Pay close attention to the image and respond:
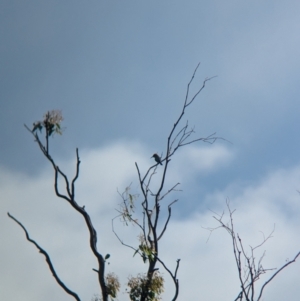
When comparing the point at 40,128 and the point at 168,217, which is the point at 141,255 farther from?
the point at 40,128

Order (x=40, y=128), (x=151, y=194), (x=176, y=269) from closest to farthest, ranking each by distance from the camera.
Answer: (x=176, y=269) < (x=40, y=128) < (x=151, y=194)

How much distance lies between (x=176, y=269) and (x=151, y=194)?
1.89 metres

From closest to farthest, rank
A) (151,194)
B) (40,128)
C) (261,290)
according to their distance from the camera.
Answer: (261,290)
(40,128)
(151,194)

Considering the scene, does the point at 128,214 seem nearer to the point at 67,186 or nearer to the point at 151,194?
the point at 151,194

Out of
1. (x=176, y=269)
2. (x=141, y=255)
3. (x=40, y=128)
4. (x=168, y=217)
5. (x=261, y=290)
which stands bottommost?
(x=261, y=290)

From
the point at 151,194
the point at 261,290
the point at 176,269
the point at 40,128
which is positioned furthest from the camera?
the point at 151,194

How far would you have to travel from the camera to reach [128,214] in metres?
10.6

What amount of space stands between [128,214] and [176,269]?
2.04 metres

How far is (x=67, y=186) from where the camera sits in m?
8.96

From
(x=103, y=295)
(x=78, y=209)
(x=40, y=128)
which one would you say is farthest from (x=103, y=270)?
(x=40, y=128)

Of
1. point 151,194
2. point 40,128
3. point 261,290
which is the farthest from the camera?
point 151,194

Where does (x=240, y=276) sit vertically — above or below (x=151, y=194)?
below

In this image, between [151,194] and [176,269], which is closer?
[176,269]

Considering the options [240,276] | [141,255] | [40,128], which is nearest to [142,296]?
[141,255]
